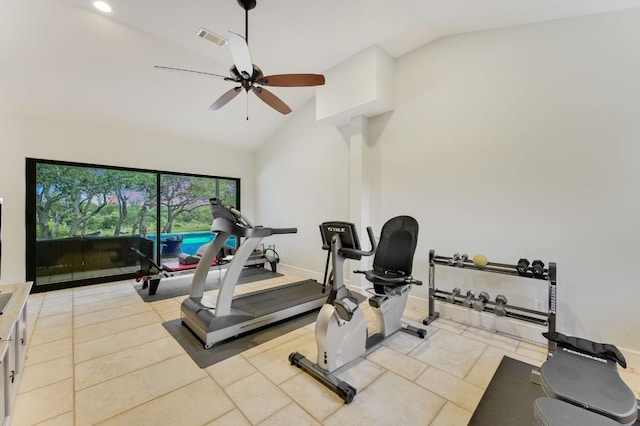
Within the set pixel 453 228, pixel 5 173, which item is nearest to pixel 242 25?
pixel 453 228

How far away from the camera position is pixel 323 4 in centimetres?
296

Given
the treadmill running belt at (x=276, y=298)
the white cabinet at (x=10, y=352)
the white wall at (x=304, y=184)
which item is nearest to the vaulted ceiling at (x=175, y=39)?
the white wall at (x=304, y=184)

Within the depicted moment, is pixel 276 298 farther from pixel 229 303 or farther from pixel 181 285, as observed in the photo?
pixel 181 285

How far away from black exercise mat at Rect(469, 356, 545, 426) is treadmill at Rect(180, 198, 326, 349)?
220 cm

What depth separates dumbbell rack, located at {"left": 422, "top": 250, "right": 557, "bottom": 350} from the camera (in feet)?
8.56

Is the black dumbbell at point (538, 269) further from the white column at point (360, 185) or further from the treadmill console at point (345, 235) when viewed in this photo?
the white column at point (360, 185)

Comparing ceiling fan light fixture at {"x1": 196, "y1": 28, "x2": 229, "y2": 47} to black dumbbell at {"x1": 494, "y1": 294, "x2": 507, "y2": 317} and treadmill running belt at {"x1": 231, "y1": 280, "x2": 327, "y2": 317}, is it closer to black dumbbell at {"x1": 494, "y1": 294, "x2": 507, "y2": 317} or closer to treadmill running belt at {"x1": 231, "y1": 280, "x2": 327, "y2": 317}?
treadmill running belt at {"x1": 231, "y1": 280, "x2": 327, "y2": 317}

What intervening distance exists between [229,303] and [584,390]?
9.48ft

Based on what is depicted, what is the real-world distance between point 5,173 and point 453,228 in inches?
264

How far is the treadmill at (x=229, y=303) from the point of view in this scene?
2.85m

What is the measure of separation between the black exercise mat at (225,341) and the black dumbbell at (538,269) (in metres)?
2.50

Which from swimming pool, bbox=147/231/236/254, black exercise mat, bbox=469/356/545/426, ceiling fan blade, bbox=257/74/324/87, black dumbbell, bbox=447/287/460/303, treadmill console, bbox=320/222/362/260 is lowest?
black exercise mat, bbox=469/356/545/426

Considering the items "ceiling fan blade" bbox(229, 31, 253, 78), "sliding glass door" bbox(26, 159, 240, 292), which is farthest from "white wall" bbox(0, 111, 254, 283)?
"ceiling fan blade" bbox(229, 31, 253, 78)

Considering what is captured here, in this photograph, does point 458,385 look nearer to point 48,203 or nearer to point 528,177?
point 528,177
